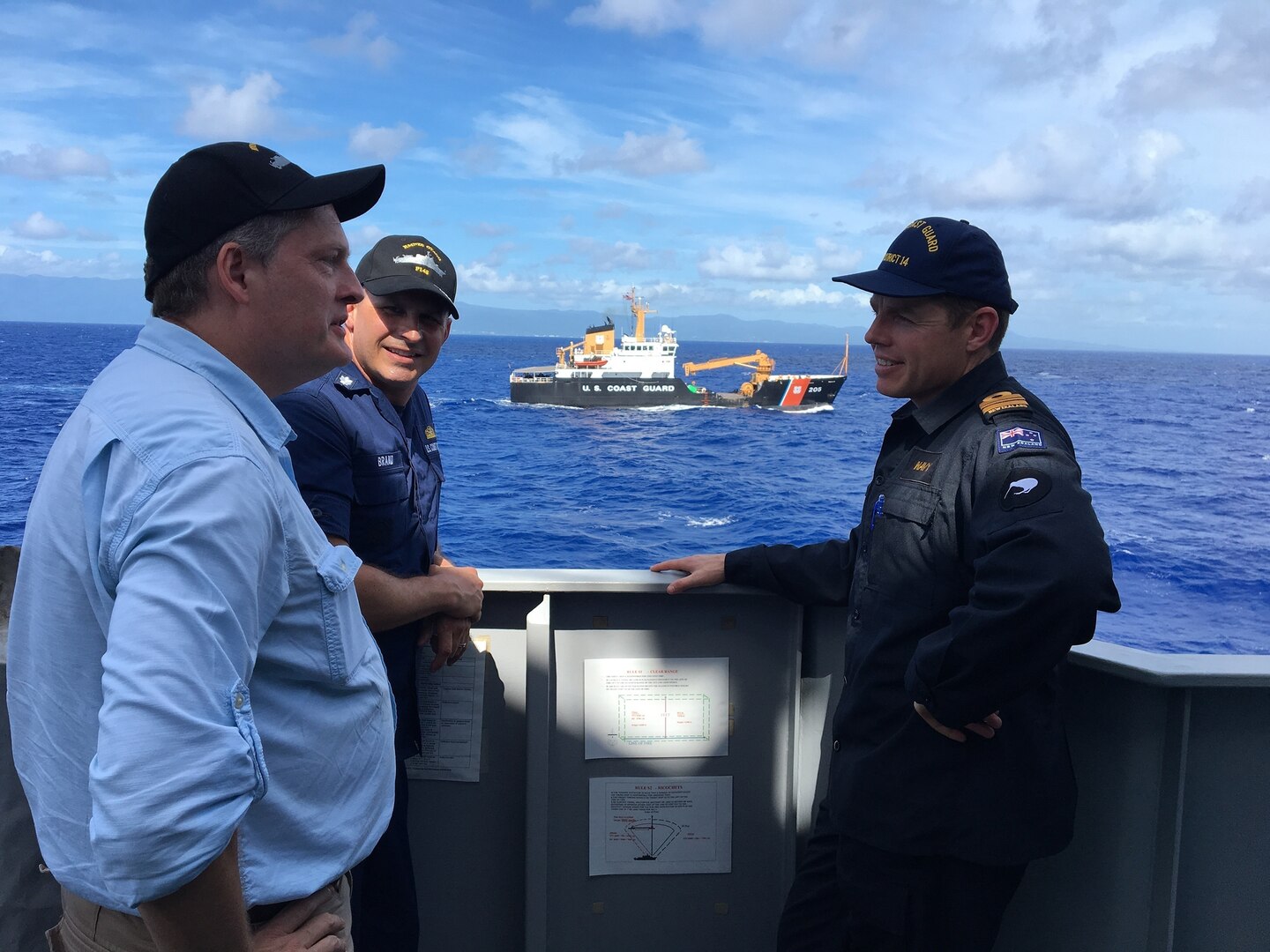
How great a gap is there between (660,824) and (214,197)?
1.86m

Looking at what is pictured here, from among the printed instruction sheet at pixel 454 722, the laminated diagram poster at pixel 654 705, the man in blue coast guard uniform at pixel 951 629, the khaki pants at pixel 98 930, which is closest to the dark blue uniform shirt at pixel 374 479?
the printed instruction sheet at pixel 454 722

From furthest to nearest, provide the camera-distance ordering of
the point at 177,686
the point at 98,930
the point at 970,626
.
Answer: the point at 970,626, the point at 98,930, the point at 177,686

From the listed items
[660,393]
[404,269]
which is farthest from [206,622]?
[660,393]

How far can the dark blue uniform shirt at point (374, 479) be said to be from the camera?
171cm

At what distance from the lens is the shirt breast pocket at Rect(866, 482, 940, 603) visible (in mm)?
1682

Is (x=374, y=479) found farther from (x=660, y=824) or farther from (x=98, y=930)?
(x=660, y=824)

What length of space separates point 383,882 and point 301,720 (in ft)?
3.87

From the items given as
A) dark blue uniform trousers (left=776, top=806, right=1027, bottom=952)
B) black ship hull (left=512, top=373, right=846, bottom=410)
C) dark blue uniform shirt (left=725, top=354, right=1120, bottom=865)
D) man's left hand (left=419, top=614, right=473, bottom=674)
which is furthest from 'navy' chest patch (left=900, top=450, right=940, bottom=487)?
black ship hull (left=512, top=373, right=846, bottom=410)

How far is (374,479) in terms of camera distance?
1.86 m

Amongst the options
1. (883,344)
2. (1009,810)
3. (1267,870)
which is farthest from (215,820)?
(1267,870)

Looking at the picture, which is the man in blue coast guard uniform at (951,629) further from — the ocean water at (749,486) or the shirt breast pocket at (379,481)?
the ocean water at (749,486)

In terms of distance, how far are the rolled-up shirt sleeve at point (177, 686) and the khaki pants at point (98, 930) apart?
0.26m

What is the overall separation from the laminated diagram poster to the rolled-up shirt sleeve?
5.02 feet

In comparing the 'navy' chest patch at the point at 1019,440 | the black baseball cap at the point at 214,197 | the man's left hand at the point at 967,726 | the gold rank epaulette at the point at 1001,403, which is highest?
the black baseball cap at the point at 214,197
